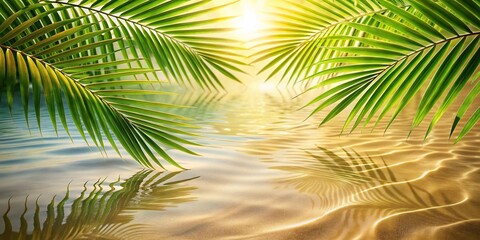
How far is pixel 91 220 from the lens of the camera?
871mm

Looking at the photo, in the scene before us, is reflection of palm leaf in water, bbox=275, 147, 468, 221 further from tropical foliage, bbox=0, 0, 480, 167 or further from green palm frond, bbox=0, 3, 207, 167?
green palm frond, bbox=0, 3, 207, 167

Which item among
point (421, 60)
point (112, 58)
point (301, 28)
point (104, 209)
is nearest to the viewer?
point (421, 60)

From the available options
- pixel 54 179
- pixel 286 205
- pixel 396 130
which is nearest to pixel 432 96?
pixel 286 205

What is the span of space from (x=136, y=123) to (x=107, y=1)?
12.7 inches

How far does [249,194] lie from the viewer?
3.58 feet

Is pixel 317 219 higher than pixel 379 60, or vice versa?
pixel 379 60

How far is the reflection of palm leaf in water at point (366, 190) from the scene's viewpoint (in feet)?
3.18

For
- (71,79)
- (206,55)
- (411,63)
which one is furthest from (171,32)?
(411,63)

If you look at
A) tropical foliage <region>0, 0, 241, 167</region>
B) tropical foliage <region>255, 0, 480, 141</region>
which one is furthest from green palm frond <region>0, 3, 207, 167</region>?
tropical foliage <region>255, 0, 480, 141</region>

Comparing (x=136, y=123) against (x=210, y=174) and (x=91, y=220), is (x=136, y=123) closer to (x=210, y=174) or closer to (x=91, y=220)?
(x=91, y=220)

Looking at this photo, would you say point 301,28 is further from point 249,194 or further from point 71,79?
point 71,79

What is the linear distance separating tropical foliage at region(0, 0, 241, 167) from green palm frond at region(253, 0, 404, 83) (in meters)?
0.12

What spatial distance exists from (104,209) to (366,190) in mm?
723

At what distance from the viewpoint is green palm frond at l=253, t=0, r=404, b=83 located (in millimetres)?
1148
